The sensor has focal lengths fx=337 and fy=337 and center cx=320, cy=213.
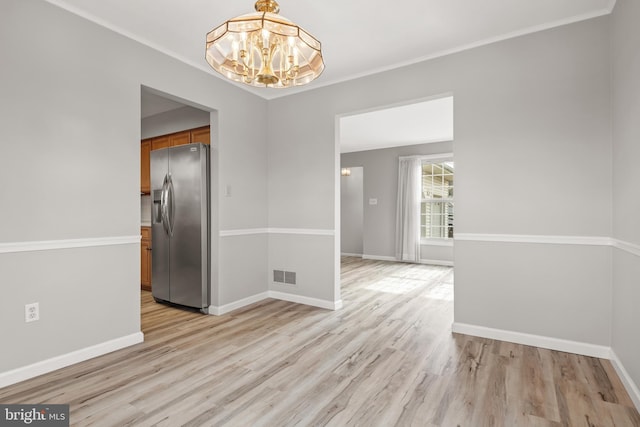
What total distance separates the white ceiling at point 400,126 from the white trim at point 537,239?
74.9 inches

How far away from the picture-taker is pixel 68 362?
245cm

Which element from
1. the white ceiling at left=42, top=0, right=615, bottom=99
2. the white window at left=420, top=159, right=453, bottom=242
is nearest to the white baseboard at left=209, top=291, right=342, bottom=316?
the white ceiling at left=42, top=0, right=615, bottom=99

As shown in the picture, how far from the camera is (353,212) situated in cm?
890

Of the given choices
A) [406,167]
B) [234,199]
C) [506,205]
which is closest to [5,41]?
[234,199]

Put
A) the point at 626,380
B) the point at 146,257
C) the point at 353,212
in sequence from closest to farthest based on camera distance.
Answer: the point at 626,380
the point at 146,257
the point at 353,212

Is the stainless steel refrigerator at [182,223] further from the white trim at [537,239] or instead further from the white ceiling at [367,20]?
the white trim at [537,239]

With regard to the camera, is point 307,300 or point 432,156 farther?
point 432,156

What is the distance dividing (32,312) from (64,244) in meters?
0.49

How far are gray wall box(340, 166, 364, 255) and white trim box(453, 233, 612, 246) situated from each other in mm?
5522

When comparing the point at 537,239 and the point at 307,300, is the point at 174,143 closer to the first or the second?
the point at 307,300

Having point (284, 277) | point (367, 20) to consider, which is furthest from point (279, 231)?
point (367, 20)

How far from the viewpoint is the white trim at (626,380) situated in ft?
6.36

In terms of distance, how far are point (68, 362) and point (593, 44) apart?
4.63 metres

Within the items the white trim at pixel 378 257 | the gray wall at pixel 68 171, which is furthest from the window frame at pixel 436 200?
the gray wall at pixel 68 171
